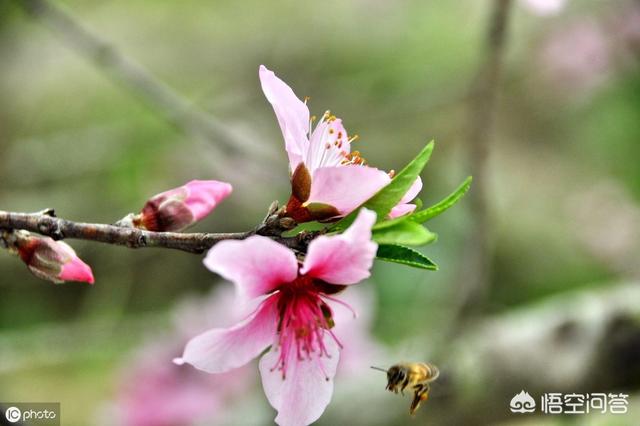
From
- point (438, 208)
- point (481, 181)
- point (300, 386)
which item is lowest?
point (300, 386)

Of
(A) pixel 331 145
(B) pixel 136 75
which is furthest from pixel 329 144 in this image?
(B) pixel 136 75

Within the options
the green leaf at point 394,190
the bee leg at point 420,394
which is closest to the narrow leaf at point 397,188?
the green leaf at point 394,190

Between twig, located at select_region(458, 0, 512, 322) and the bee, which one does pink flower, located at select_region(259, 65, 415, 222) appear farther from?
twig, located at select_region(458, 0, 512, 322)

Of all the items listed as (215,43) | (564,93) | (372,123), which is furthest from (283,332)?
(215,43)

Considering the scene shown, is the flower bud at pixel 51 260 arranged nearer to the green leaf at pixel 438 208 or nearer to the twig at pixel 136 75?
the green leaf at pixel 438 208

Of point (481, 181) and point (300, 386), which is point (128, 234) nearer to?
point (300, 386)
